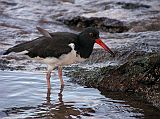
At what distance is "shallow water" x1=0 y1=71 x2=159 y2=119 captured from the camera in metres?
6.24

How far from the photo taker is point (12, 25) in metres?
12.7

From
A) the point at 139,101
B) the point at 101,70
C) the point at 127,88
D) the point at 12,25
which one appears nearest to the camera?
the point at 139,101

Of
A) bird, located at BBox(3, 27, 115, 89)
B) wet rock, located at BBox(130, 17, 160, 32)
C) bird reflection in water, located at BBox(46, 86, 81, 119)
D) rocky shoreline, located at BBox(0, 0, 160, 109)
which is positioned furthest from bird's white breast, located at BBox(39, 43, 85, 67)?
wet rock, located at BBox(130, 17, 160, 32)

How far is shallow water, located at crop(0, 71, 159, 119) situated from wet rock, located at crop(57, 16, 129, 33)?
505cm

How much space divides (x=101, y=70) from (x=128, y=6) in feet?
23.2

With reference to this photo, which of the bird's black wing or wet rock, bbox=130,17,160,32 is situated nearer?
the bird's black wing

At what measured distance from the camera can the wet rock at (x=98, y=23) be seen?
12709 mm

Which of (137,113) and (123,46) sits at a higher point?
(123,46)

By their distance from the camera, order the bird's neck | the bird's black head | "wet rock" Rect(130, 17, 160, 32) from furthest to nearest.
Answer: "wet rock" Rect(130, 17, 160, 32), the bird's black head, the bird's neck

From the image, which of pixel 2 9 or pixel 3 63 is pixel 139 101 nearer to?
pixel 3 63

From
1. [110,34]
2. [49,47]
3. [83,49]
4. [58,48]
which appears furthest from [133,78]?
[110,34]

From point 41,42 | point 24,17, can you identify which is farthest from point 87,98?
point 24,17

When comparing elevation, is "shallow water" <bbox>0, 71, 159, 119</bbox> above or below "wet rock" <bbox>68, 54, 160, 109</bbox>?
below

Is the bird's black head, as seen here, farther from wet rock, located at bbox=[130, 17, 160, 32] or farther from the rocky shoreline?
wet rock, located at bbox=[130, 17, 160, 32]
